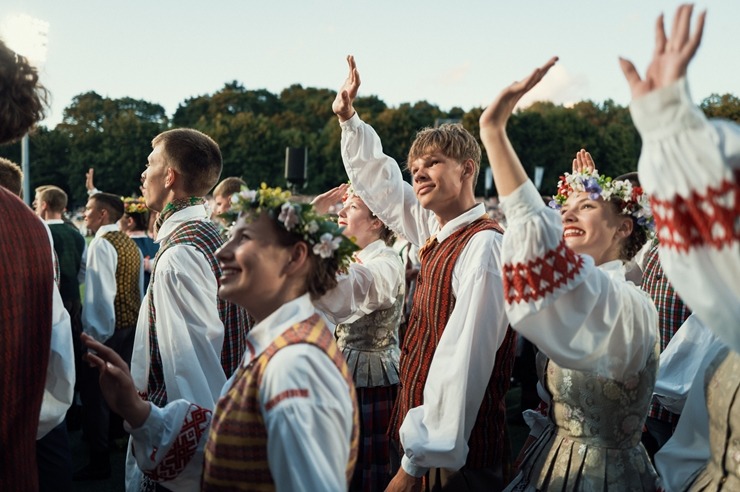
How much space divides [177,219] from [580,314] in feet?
7.04

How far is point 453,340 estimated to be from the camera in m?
2.65

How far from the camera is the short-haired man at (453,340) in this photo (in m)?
2.57

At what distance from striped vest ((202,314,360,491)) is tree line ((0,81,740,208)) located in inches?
1719

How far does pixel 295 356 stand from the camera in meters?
1.70

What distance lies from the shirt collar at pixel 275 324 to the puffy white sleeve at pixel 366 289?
1.46 metres

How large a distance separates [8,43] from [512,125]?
172ft

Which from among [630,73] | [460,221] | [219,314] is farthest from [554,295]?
[219,314]

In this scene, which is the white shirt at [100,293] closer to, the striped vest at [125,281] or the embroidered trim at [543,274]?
the striped vest at [125,281]

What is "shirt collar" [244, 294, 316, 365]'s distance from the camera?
188cm

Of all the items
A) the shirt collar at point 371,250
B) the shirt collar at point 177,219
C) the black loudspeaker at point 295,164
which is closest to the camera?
the shirt collar at point 177,219

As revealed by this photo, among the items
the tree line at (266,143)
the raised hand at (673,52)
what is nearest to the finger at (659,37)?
the raised hand at (673,52)

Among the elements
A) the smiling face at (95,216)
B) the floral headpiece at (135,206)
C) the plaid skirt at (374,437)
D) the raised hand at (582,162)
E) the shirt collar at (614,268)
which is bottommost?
the plaid skirt at (374,437)

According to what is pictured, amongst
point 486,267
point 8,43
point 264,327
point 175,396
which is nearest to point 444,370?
point 486,267

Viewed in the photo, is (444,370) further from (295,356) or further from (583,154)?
(583,154)
